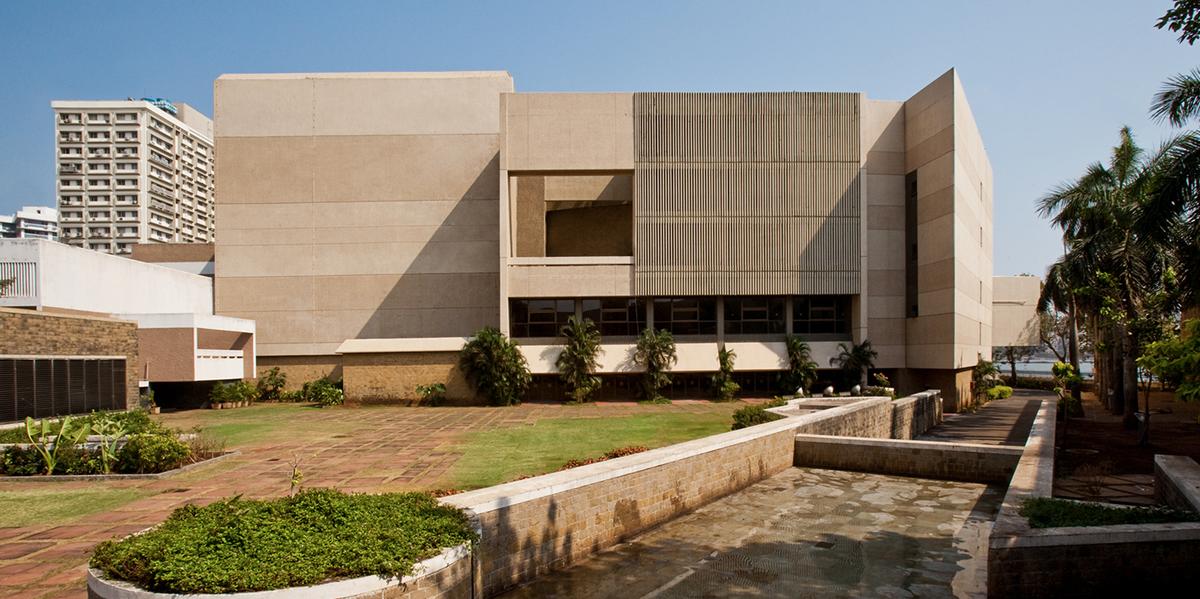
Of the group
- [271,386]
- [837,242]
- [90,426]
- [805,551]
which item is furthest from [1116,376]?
[271,386]

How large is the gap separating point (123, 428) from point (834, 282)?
26.7 m

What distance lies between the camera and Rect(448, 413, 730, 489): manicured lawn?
12188 mm

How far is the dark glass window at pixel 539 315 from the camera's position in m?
30.2

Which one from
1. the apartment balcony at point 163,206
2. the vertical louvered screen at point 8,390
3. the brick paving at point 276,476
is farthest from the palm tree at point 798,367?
the apartment balcony at point 163,206

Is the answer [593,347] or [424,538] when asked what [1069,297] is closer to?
[593,347]

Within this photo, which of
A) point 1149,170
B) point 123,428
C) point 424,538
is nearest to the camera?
point 424,538

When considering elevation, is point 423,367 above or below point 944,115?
below

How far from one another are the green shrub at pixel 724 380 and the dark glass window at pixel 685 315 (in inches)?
68.8

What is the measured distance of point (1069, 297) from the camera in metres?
30.9

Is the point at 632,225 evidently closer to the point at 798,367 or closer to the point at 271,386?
the point at 798,367

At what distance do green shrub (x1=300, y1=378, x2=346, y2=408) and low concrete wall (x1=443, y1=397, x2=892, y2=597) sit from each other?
2008cm

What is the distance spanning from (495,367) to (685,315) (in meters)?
9.47

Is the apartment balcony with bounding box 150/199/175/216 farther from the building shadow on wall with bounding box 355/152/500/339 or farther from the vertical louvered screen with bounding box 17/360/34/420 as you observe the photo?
the vertical louvered screen with bounding box 17/360/34/420

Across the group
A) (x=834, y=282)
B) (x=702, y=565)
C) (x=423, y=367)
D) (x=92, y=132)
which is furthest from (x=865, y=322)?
(x=92, y=132)
